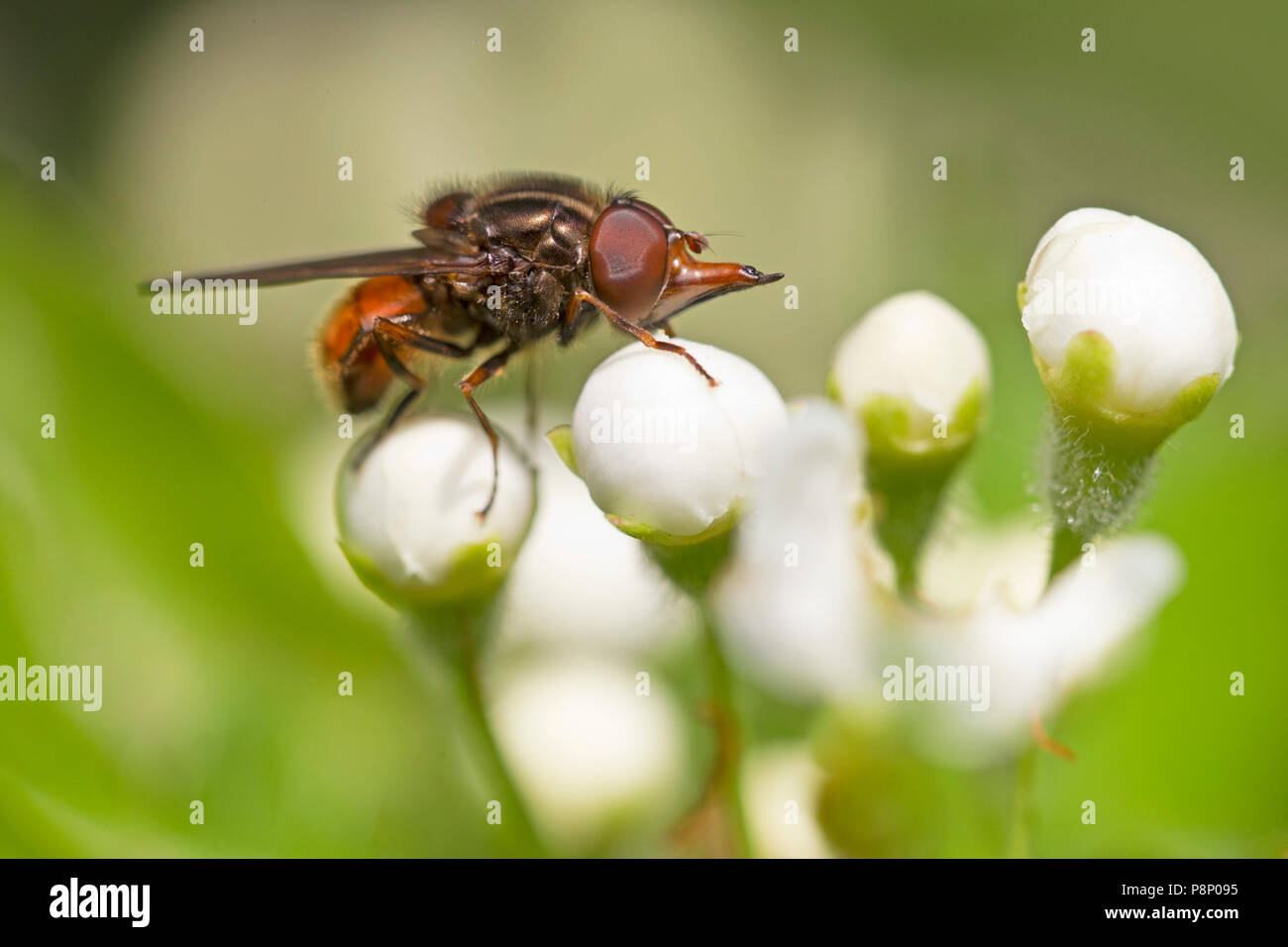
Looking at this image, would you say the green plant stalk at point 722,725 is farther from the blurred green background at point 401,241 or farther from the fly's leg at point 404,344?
the fly's leg at point 404,344

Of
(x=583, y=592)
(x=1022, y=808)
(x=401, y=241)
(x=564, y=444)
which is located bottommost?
(x=1022, y=808)

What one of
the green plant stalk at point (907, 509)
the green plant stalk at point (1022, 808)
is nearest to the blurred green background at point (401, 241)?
the green plant stalk at point (1022, 808)

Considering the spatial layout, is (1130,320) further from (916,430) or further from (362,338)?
(362,338)

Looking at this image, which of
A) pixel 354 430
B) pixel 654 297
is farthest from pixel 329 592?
pixel 654 297

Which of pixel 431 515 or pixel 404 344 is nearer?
pixel 431 515

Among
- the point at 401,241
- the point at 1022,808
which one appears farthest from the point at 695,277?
the point at 401,241
